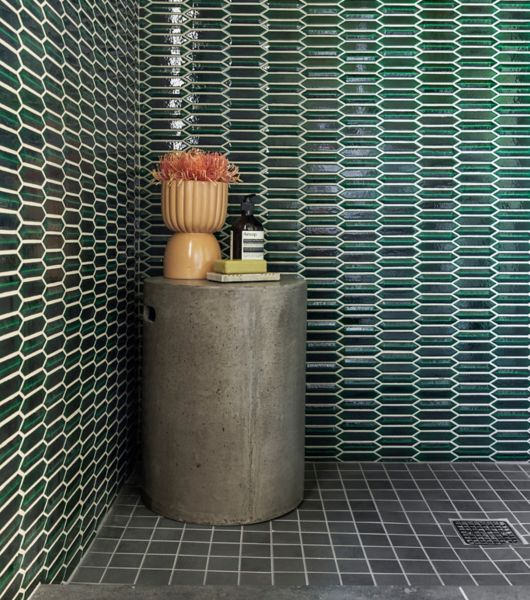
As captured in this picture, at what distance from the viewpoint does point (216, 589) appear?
1.53 m

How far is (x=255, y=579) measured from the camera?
185 centimetres

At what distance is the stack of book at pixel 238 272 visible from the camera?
220cm

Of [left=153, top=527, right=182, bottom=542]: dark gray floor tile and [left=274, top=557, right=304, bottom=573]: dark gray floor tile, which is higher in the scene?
[left=274, top=557, right=304, bottom=573]: dark gray floor tile

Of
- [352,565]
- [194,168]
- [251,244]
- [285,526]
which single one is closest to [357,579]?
[352,565]

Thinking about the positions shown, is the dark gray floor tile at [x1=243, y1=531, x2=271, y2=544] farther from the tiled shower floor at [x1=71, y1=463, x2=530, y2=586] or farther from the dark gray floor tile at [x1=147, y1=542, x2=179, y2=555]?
the dark gray floor tile at [x1=147, y1=542, x2=179, y2=555]

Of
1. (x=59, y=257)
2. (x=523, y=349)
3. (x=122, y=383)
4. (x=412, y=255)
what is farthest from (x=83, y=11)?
(x=523, y=349)

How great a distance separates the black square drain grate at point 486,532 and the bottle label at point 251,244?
Answer: 1.14 metres

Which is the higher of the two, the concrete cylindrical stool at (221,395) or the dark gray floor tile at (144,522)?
the concrete cylindrical stool at (221,395)

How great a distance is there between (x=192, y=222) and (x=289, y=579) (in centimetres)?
118

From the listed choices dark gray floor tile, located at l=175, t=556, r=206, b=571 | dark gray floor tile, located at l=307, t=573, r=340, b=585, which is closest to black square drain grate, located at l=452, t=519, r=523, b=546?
dark gray floor tile, located at l=307, t=573, r=340, b=585

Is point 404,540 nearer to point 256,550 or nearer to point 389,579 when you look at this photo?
point 389,579

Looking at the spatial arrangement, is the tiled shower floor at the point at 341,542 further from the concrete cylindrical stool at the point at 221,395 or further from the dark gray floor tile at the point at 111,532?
the concrete cylindrical stool at the point at 221,395

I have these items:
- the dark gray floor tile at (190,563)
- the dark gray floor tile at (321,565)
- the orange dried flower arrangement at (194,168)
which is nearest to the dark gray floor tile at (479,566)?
the dark gray floor tile at (321,565)

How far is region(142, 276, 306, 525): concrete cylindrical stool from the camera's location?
2127 millimetres
